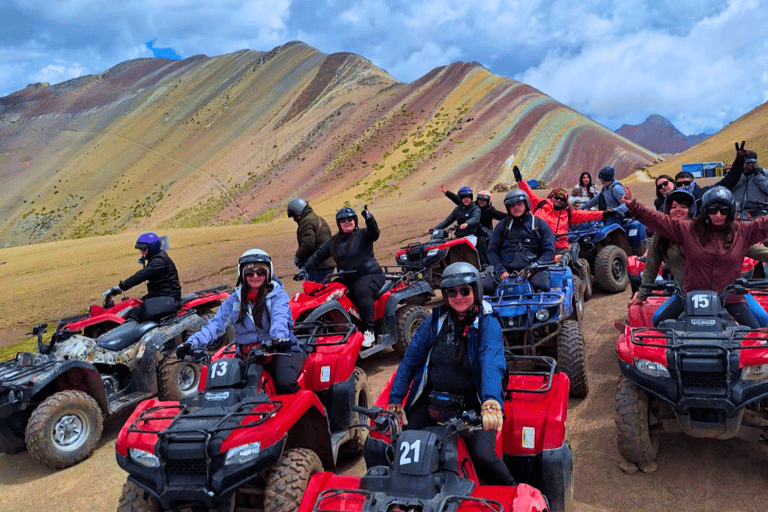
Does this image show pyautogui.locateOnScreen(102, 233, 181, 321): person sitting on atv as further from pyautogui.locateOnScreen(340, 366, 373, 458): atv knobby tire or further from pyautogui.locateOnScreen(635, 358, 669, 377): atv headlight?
pyautogui.locateOnScreen(635, 358, 669, 377): atv headlight

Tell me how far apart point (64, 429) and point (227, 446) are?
339 cm

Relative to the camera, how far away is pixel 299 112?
3083 inches

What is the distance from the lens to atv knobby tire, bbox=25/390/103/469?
5.95m

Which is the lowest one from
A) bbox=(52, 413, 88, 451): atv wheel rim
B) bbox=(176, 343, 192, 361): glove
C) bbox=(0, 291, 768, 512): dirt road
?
bbox=(0, 291, 768, 512): dirt road

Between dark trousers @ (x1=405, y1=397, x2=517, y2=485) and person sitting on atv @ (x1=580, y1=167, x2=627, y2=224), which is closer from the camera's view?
dark trousers @ (x1=405, y1=397, x2=517, y2=485)

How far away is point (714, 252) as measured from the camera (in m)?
5.39

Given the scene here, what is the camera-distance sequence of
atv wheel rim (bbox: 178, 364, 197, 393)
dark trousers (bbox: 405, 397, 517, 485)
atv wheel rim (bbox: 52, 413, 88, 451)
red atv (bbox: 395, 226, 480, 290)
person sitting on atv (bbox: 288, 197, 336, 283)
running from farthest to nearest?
red atv (bbox: 395, 226, 480, 290), person sitting on atv (bbox: 288, 197, 336, 283), atv wheel rim (bbox: 178, 364, 197, 393), atv wheel rim (bbox: 52, 413, 88, 451), dark trousers (bbox: 405, 397, 517, 485)

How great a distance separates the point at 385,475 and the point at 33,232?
273ft

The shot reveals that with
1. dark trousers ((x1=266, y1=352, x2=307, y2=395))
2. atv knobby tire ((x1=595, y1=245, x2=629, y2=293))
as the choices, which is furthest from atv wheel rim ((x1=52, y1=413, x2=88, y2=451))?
atv knobby tire ((x1=595, y1=245, x2=629, y2=293))

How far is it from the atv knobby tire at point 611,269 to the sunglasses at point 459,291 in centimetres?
733

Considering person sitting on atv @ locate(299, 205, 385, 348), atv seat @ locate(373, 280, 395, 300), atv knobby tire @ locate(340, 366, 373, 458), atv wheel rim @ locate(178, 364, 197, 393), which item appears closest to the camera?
atv knobby tire @ locate(340, 366, 373, 458)

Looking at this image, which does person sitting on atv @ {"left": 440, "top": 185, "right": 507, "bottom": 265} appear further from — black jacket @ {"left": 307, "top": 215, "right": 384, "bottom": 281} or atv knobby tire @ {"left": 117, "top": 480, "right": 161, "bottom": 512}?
atv knobby tire @ {"left": 117, "top": 480, "right": 161, "bottom": 512}

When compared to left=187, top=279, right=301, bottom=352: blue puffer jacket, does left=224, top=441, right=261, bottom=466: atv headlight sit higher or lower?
lower

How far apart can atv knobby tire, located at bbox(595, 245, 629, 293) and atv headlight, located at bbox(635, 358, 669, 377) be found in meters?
5.88
